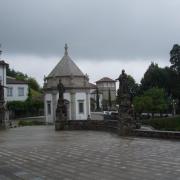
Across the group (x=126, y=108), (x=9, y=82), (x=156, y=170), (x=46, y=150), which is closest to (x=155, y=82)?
(x=9, y=82)

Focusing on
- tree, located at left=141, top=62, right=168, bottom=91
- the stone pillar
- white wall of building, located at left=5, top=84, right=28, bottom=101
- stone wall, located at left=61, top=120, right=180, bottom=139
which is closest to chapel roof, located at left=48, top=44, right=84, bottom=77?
the stone pillar

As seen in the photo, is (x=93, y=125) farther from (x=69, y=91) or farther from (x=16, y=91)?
(x=16, y=91)

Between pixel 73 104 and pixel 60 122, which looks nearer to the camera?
pixel 60 122

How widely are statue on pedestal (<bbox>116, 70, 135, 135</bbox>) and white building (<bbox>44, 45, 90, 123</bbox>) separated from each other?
33638 mm

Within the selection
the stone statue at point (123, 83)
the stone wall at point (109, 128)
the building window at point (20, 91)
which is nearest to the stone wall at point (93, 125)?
the stone wall at point (109, 128)

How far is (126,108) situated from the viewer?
81.7 ft

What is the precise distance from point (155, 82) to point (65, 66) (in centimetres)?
3195

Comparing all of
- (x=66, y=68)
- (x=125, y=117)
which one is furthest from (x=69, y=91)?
(x=125, y=117)

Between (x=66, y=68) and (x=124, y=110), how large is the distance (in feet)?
120

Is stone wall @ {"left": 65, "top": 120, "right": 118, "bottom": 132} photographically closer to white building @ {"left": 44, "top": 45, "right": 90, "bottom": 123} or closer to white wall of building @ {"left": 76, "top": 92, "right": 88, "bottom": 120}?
white building @ {"left": 44, "top": 45, "right": 90, "bottom": 123}

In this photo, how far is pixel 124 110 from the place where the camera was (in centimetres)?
2492

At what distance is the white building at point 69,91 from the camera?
5900cm

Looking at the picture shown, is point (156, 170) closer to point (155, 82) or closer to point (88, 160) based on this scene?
point (88, 160)

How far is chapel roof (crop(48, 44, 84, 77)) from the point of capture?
60281 millimetres
